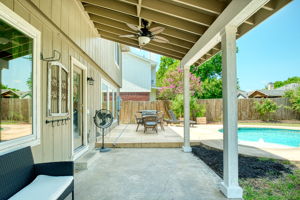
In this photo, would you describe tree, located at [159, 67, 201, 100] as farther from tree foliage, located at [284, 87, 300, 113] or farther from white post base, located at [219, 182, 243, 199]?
white post base, located at [219, 182, 243, 199]

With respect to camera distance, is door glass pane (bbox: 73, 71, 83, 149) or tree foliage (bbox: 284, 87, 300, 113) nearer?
door glass pane (bbox: 73, 71, 83, 149)

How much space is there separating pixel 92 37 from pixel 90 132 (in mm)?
2634

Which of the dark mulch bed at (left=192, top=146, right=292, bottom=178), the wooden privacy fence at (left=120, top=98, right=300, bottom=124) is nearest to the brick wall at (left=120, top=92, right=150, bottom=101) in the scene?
the wooden privacy fence at (left=120, top=98, right=300, bottom=124)

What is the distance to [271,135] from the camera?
342 inches

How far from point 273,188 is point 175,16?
10.6 feet

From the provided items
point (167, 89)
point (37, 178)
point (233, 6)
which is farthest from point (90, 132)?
point (167, 89)

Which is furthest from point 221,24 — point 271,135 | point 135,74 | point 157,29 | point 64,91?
point 135,74

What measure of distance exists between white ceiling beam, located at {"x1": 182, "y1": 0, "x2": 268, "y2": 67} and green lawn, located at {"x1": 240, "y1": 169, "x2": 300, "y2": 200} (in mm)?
2492

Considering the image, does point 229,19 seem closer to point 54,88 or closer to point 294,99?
point 54,88

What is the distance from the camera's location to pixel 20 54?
2205mm

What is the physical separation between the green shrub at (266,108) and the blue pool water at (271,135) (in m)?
3.32

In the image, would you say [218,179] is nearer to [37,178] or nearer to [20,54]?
[37,178]

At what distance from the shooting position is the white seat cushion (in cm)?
161

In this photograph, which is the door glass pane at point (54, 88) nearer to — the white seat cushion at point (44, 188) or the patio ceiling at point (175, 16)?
the white seat cushion at point (44, 188)
